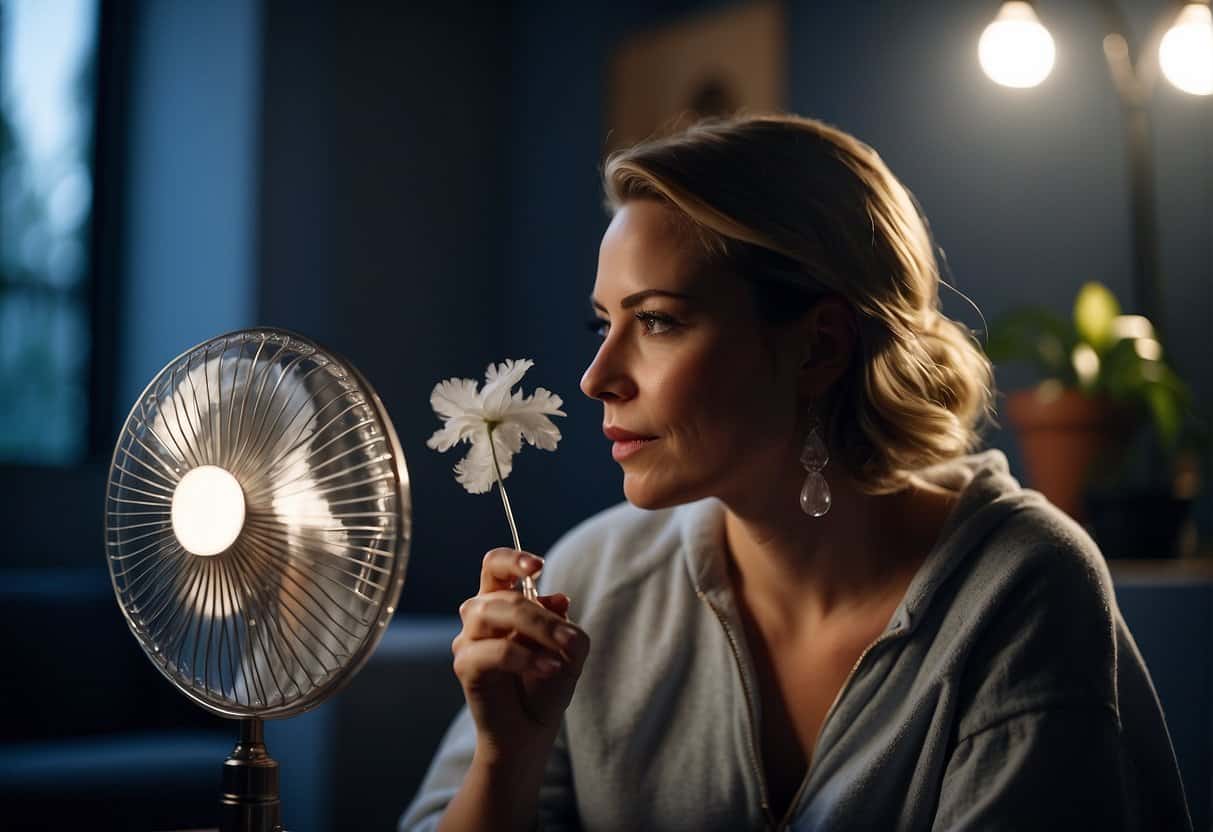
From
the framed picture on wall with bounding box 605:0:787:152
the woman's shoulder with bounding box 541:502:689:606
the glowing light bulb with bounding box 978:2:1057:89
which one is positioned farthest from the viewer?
the framed picture on wall with bounding box 605:0:787:152

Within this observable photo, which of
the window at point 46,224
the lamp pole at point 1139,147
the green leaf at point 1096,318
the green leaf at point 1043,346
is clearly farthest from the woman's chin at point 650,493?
the window at point 46,224

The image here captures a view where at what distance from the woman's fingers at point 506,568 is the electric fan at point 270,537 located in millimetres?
130

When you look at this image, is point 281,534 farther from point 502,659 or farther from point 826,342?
point 826,342

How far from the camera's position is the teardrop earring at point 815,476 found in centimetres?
119

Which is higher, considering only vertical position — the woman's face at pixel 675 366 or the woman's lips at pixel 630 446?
the woman's face at pixel 675 366

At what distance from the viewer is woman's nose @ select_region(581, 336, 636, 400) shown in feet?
3.63

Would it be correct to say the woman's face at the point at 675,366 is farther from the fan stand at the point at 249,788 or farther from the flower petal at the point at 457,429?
the fan stand at the point at 249,788

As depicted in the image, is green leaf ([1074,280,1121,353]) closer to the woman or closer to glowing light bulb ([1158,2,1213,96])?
glowing light bulb ([1158,2,1213,96])

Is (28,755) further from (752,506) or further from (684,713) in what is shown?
(752,506)

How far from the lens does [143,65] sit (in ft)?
11.1

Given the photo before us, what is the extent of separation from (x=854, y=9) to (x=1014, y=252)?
2.31 ft

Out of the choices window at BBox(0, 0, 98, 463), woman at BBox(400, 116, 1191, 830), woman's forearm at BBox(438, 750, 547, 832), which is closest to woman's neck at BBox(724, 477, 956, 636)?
woman at BBox(400, 116, 1191, 830)

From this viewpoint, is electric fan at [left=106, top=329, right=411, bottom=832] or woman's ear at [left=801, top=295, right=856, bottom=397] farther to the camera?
woman's ear at [left=801, top=295, right=856, bottom=397]

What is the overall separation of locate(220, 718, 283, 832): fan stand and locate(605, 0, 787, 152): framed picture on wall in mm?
2023
